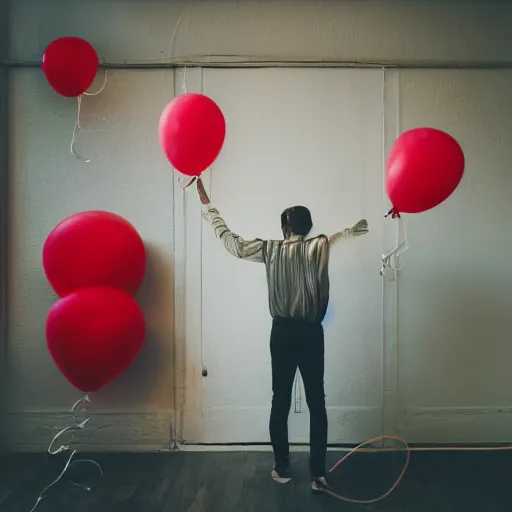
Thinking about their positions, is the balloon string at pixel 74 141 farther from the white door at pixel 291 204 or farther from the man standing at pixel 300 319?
the man standing at pixel 300 319

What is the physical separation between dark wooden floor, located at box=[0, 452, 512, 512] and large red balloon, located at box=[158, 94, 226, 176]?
4.81 feet

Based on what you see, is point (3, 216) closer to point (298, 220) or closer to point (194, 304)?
point (194, 304)

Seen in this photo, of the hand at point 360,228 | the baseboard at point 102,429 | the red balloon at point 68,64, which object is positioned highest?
the red balloon at point 68,64

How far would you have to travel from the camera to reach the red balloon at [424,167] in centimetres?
181

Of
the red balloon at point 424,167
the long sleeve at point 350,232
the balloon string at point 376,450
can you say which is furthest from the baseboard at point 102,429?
the red balloon at point 424,167

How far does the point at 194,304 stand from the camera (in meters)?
2.48

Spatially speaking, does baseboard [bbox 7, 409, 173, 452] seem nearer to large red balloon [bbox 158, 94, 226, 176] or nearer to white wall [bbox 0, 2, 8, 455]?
white wall [bbox 0, 2, 8, 455]

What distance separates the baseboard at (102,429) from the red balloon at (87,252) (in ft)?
2.66

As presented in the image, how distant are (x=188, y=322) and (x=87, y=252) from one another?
72 centimetres

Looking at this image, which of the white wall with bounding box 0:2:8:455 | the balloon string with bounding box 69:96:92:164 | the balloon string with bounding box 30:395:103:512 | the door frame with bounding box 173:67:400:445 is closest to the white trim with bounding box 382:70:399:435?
the door frame with bounding box 173:67:400:445

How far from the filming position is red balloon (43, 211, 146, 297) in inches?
78.6

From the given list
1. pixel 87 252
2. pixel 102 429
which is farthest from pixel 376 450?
pixel 87 252

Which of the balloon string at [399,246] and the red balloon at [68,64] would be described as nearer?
the red balloon at [68,64]

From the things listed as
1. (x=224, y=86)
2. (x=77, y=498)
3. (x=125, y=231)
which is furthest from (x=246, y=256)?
(x=77, y=498)
